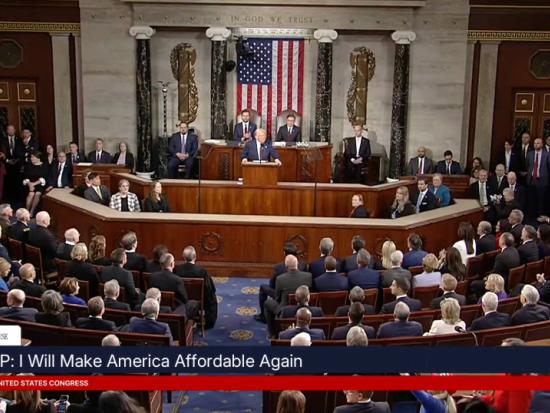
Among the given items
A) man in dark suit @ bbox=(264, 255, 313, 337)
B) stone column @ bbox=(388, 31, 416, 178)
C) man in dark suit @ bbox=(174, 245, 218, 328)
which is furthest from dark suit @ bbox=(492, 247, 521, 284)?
stone column @ bbox=(388, 31, 416, 178)

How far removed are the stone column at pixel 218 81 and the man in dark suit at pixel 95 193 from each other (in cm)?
422

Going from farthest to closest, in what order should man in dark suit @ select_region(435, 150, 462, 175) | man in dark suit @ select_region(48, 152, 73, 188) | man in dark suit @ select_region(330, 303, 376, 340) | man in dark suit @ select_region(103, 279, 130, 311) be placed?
1. man in dark suit @ select_region(435, 150, 462, 175)
2. man in dark suit @ select_region(48, 152, 73, 188)
3. man in dark suit @ select_region(103, 279, 130, 311)
4. man in dark suit @ select_region(330, 303, 376, 340)

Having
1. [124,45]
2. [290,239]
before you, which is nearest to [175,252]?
[290,239]

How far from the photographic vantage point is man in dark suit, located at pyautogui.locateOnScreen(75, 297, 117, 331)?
7.38 meters

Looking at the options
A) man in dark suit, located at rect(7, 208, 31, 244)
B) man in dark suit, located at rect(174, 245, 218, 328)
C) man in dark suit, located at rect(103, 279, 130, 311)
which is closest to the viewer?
man in dark suit, located at rect(103, 279, 130, 311)

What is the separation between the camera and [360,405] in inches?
222

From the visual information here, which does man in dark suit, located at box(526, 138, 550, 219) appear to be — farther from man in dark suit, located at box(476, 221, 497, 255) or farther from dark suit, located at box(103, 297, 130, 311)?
dark suit, located at box(103, 297, 130, 311)

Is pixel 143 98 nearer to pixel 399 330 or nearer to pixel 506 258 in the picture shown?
pixel 506 258

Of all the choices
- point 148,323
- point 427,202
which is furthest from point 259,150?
point 148,323

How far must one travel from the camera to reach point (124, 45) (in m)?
17.1

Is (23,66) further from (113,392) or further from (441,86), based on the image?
(113,392)

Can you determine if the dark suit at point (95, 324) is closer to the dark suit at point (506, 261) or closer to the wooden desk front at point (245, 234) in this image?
the wooden desk front at point (245, 234)

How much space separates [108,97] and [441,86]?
7101 mm

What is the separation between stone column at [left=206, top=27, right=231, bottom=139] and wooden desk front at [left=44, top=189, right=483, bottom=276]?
5205mm
